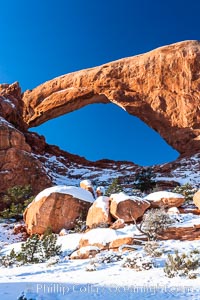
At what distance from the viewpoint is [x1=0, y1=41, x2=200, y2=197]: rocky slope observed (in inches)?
1283

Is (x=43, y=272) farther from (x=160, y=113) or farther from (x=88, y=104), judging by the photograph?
(x=88, y=104)

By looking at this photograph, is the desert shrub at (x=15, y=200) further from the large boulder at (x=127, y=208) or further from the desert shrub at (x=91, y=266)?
the desert shrub at (x=91, y=266)

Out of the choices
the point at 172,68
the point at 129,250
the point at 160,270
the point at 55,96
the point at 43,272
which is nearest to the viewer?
the point at 160,270

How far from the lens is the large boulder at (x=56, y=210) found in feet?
48.4

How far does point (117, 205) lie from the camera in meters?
12.8

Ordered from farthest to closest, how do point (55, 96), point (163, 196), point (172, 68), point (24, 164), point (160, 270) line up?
point (55, 96) < point (172, 68) < point (24, 164) < point (163, 196) < point (160, 270)

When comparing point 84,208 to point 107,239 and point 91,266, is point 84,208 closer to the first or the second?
point 107,239

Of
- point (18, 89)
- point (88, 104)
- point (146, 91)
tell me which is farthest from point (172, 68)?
point (18, 89)

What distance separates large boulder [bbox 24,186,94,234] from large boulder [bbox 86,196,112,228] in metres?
1.29

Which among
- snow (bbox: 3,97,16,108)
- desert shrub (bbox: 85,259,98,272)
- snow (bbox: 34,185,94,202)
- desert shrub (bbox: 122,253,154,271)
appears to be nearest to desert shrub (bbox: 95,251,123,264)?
desert shrub (bbox: 85,259,98,272)

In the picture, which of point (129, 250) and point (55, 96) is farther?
point (55, 96)

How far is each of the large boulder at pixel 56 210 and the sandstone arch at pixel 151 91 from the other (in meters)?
21.1

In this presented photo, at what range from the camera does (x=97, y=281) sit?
674cm

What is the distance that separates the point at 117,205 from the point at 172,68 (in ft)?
87.5
